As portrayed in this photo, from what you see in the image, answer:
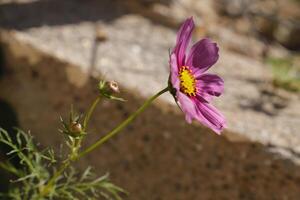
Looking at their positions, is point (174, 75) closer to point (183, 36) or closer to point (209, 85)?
point (183, 36)

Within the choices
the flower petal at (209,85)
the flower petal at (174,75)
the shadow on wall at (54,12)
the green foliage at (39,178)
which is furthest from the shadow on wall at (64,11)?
the flower petal at (174,75)

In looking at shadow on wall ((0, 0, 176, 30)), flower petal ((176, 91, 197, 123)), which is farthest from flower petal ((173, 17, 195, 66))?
shadow on wall ((0, 0, 176, 30))

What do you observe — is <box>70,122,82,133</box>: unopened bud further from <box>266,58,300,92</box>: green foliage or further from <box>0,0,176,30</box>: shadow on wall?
<box>266,58,300,92</box>: green foliage

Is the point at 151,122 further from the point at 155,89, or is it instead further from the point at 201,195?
the point at 201,195

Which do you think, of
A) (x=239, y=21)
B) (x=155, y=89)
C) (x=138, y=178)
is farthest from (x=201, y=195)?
(x=239, y=21)

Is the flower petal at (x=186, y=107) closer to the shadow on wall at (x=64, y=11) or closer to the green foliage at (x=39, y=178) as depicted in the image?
the green foliage at (x=39, y=178)
